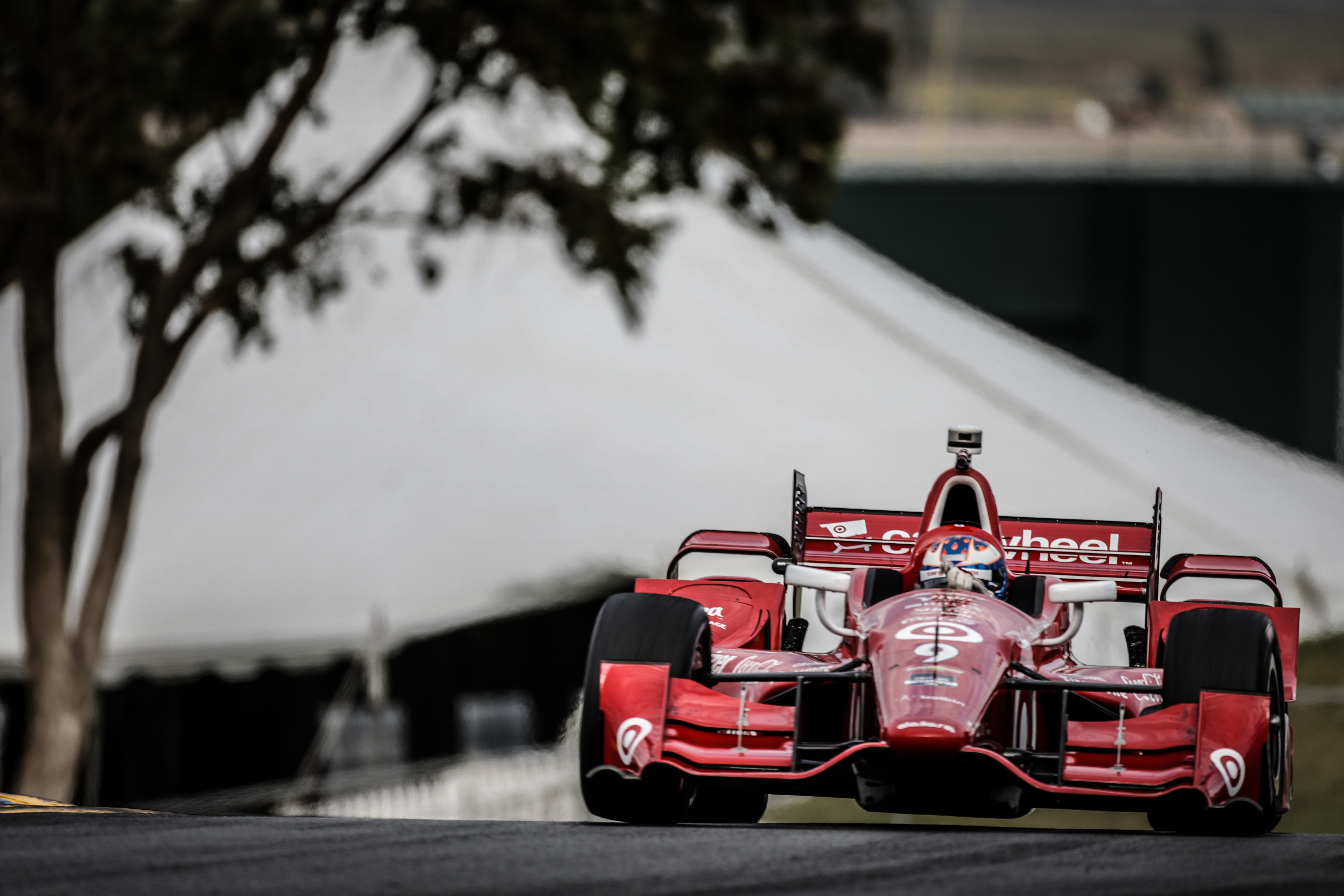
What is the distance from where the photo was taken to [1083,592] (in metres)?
5.96

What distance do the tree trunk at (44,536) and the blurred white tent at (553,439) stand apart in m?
0.96

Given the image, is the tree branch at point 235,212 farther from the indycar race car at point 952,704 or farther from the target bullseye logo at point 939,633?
the target bullseye logo at point 939,633

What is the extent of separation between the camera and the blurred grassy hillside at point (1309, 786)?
12.6 m

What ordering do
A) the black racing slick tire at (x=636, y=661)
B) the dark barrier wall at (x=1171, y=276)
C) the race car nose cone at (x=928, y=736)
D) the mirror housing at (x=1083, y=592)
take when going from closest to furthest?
the race car nose cone at (x=928, y=736) < the mirror housing at (x=1083, y=592) < the black racing slick tire at (x=636, y=661) < the dark barrier wall at (x=1171, y=276)

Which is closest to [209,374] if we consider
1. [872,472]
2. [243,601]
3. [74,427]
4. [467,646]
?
[74,427]

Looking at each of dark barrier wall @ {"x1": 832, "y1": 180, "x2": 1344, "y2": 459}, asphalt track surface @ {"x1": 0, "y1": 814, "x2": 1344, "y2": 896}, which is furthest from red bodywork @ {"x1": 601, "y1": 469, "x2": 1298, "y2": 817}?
dark barrier wall @ {"x1": 832, "y1": 180, "x2": 1344, "y2": 459}

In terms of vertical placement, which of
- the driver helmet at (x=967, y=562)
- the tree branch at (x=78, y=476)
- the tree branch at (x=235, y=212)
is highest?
the tree branch at (x=235, y=212)

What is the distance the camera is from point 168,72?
39.7 feet

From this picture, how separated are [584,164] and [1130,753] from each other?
839 cm

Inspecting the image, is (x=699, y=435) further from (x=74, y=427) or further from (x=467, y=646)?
(x=74, y=427)

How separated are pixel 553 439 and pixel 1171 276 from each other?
33.5 feet

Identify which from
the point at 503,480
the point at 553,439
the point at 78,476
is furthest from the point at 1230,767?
the point at 553,439

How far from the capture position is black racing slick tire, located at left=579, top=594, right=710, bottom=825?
6.00 m

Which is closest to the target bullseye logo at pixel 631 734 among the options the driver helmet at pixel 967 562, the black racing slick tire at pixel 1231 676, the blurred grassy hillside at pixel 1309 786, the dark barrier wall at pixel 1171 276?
the driver helmet at pixel 967 562
